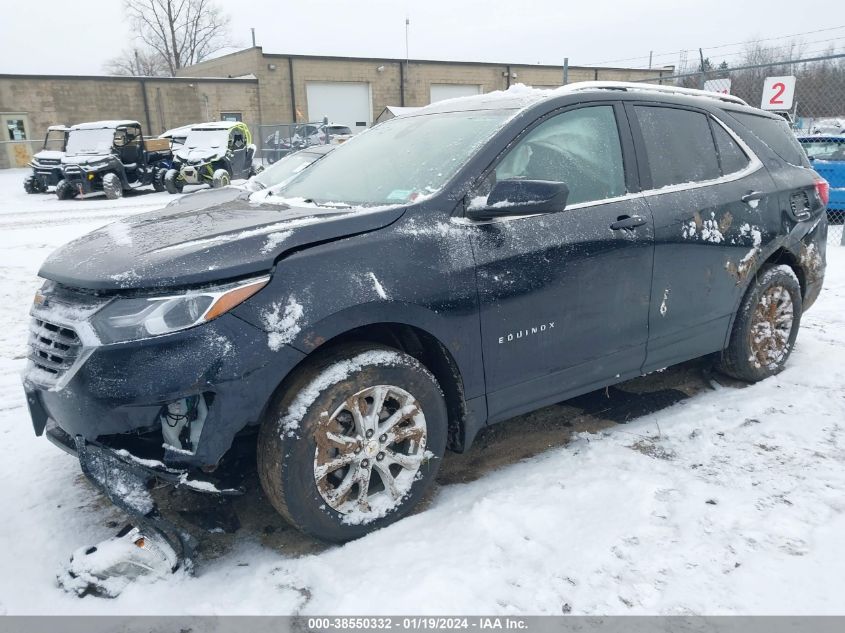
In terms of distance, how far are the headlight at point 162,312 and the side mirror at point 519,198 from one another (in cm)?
110

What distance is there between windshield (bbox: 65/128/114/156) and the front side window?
57.2 feet

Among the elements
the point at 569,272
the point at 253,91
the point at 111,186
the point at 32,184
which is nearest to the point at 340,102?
the point at 253,91

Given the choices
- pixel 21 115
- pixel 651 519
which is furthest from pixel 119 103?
pixel 651 519

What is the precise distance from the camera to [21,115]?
30.5 m

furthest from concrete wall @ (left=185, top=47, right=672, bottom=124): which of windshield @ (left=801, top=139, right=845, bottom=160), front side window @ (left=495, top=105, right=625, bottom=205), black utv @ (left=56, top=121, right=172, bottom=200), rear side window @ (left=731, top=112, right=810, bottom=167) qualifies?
front side window @ (left=495, top=105, right=625, bottom=205)

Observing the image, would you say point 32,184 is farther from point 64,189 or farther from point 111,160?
point 111,160

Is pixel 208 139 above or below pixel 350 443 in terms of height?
above

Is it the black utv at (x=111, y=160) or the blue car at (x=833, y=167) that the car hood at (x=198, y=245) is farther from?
the black utv at (x=111, y=160)

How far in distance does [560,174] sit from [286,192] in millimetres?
1515

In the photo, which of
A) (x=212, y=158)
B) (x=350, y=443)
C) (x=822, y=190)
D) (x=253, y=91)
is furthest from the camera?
(x=253, y=91)

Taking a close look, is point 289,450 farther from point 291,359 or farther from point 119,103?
point 119,103

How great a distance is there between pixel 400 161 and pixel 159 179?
16963 millimetres

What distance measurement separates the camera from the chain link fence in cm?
1005

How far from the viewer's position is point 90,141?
59.0 ft
